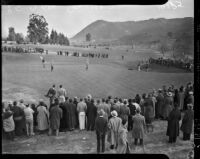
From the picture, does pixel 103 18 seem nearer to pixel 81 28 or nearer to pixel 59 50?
pixel 81 28

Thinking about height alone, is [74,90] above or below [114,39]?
below

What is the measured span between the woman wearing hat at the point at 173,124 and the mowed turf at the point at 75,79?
1.18 meters

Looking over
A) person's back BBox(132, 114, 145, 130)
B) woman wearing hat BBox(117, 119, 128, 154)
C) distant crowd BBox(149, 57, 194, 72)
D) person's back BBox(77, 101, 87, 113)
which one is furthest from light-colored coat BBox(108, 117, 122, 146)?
distant crowd BBox(149, 57, 194, 72)

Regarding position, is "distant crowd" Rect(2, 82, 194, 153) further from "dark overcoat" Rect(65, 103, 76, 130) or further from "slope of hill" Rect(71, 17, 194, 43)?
"slope of hill" Rect(71, 17, 194, 43)

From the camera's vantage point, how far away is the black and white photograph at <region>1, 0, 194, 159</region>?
31.2 ft

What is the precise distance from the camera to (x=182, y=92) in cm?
1011

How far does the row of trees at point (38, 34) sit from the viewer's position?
978 cm

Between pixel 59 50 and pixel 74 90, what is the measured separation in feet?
5.61

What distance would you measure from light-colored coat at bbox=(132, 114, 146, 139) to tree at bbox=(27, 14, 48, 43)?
14.4 feet

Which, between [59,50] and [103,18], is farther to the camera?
[59,50]

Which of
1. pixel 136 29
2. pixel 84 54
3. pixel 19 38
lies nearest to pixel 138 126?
pixel 84 54

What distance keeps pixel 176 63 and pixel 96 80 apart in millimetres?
3028
